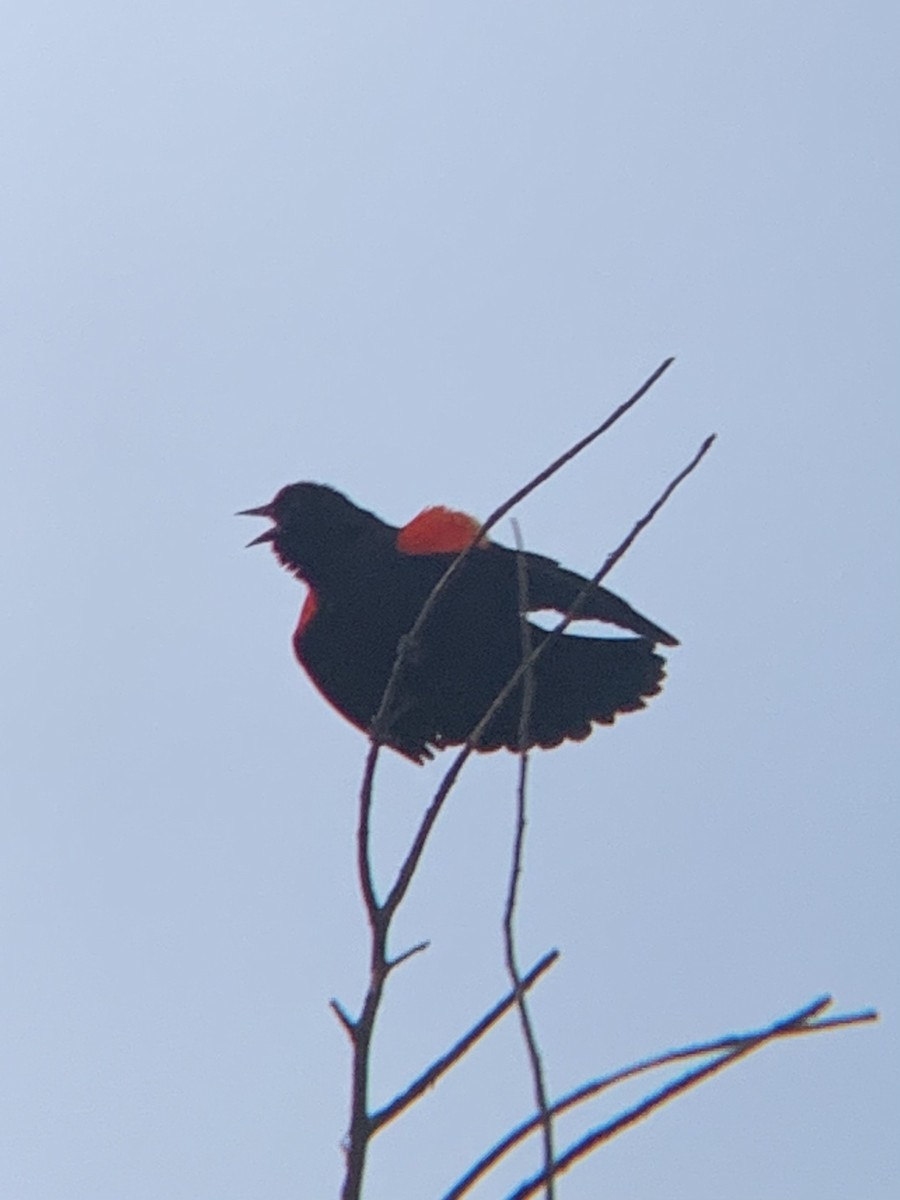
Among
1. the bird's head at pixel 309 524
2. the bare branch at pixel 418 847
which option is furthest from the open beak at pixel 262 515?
the bare branch at pixel 418 847

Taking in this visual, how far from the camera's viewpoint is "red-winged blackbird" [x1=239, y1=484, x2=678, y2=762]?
426 cm

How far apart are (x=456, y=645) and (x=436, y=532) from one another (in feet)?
1.44

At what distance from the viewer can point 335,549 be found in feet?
15.8

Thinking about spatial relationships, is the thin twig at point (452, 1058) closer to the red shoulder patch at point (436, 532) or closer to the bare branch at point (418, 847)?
the bare branch at point (418, 847)

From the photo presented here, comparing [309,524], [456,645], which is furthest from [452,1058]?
[309,524]

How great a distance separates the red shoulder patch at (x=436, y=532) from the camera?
452 centimetres

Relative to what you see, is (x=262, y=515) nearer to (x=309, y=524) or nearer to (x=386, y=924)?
(x=309, y=524)

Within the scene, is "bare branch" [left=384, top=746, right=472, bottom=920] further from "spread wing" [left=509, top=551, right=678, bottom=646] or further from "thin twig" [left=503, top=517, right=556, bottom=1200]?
"spread wing" [left=509, top=551, right=678, bottom=646]

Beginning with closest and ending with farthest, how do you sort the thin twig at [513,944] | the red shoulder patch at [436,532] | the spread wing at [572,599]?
the thin twig at [513,944] → the spread wing at [572,599] → the red shoulder patch at [436,532]

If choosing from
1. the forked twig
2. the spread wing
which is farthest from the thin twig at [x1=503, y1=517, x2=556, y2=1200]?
the spread wing

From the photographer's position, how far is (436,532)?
15.1 feet

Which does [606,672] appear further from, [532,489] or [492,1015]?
[492,1015]

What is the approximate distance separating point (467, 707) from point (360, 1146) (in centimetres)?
256

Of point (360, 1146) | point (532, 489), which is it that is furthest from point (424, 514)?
point (360, 1146)
